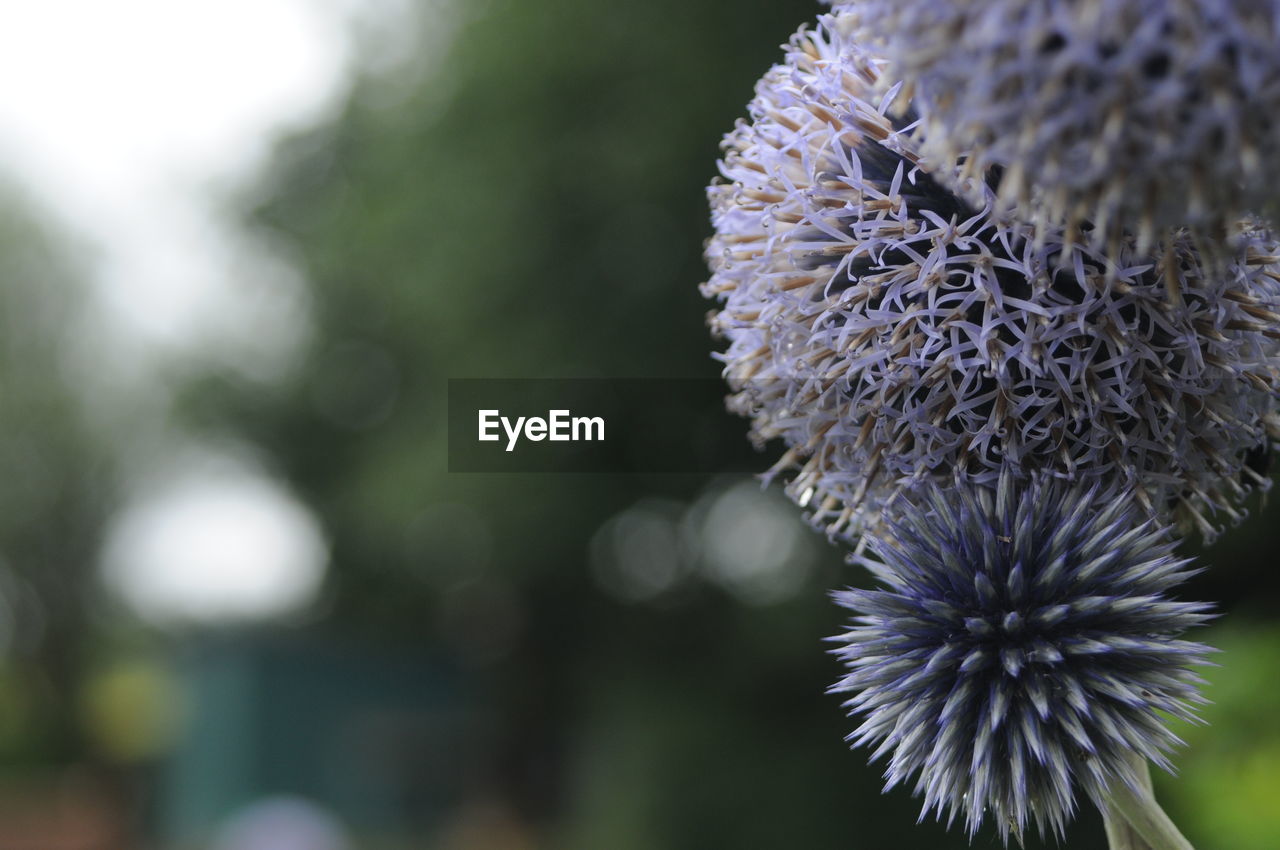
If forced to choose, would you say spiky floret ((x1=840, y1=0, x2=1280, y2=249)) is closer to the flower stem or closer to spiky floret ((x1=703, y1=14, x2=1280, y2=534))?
spiky floret ((x1=703, y1=14, x2=1280, y2=534))

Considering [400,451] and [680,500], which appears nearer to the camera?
[680,500]

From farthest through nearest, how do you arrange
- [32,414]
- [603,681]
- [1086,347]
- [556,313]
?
1. [32,414]
2. [603,681]
3. [556,313]
4. [1086,347]

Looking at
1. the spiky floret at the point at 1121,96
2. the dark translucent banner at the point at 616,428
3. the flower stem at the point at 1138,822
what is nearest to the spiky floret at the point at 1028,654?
the flower stem at the point at 1138,822

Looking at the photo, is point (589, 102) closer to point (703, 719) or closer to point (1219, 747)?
point (703, 719)

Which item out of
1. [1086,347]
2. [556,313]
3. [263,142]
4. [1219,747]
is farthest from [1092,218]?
[263,142]

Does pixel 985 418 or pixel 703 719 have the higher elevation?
pixel 985 418

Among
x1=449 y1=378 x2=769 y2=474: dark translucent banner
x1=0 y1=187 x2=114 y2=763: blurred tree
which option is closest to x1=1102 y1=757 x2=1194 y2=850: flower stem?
x1=449 y1=378 x2=769 y2=474: dark translucent banner

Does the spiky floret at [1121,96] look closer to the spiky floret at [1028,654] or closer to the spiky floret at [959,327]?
the spiky floret at [959,327]
